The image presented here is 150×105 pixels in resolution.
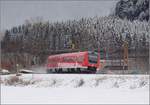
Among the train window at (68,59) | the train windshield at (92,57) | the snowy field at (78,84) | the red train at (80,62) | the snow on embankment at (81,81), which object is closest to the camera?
the snowy field at (78,84)

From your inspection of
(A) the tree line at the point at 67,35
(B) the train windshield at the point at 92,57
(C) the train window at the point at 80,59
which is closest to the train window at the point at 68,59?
(C) the train window at the point at 80,59

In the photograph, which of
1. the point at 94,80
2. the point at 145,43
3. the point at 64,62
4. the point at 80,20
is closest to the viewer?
the point at 94,80

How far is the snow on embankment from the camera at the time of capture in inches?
659

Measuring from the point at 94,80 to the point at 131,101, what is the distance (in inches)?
333

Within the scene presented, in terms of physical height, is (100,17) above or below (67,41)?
above

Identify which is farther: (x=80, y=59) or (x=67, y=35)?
(x=67, y=35)

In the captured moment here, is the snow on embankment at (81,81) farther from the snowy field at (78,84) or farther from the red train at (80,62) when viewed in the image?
the red train at (80,62)

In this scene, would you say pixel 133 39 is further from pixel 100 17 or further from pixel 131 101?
pixel 131 101

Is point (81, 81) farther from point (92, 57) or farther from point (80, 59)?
point (92, 57)

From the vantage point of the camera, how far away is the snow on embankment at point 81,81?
16750 mm

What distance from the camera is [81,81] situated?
1866cm

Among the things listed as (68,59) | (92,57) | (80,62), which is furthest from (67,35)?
(80,62)

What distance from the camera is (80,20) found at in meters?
26.1

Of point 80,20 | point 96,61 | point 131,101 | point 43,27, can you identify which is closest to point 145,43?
point 96,61
